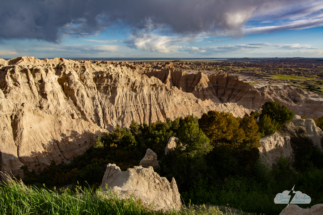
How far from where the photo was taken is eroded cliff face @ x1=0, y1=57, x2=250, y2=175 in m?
23.7

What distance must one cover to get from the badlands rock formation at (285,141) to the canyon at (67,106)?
71.5 feet

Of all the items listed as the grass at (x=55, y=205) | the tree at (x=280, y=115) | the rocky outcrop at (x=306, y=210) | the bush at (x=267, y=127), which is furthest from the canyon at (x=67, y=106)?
the rocky outcrop at (x=306, y=210)

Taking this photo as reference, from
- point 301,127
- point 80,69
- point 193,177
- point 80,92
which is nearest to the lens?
point 193,177

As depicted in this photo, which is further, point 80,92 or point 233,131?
point 80,92

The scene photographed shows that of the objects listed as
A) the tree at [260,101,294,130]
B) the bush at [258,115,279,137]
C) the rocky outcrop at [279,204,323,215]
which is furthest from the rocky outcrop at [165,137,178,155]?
the tree at [260,101,294,130]

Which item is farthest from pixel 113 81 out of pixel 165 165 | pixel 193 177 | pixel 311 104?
pixel 311 104

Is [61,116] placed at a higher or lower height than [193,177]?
higher

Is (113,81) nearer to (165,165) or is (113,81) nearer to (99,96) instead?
(99,96)

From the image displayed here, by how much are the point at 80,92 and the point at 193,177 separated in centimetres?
2834

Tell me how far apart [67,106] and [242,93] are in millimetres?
59002

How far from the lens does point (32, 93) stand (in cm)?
2844

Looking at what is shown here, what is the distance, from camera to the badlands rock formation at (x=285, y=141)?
1970 centimetres

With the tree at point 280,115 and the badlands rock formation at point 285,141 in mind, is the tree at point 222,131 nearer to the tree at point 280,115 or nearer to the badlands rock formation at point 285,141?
the badlands rock formation at point 285,141

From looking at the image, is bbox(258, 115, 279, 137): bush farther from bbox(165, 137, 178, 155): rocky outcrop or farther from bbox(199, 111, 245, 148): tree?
bbox(165, 137, 178, 155): rocky outcrop
